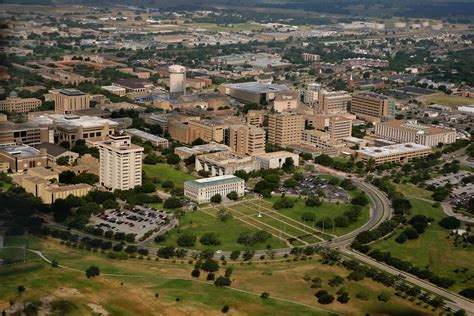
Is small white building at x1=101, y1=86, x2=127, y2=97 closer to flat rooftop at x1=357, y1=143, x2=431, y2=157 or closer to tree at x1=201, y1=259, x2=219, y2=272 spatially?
flat rooftop at x1=357, y1=143, x2=431, y2=157

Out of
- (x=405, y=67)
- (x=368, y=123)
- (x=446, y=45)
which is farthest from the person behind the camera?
(x=446, y=45)

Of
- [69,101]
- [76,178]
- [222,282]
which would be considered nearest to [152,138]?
[69,101]

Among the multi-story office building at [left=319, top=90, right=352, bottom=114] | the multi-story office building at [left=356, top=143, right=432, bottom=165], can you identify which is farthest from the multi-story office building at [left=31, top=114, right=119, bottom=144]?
the multi-story office building at [left=319, top=90, right=352, bottom=114]

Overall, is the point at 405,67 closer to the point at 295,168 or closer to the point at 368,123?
the point at 368,123

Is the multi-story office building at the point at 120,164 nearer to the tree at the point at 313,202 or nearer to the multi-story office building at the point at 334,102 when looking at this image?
the tree at the point at 313,202

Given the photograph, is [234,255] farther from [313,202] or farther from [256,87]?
[256,87]

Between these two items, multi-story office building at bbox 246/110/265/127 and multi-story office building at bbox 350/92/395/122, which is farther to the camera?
multi-story office building at bbox 350/92/395/122

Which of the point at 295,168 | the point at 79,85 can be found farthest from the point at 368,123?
the point at 79,85
